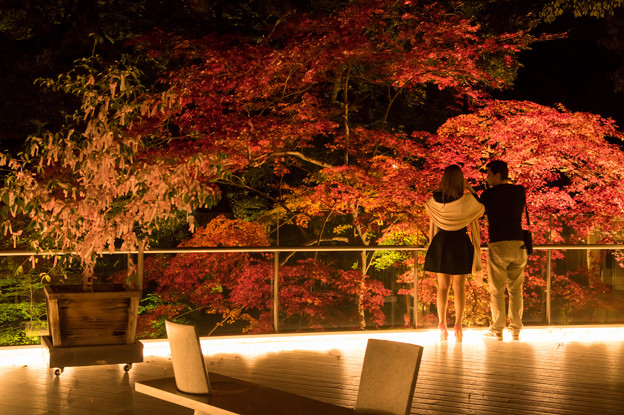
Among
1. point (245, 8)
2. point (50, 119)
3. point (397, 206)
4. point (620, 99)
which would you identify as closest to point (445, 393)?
point (397, 206)

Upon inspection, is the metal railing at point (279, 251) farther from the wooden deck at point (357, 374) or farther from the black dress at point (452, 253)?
the black dress at point (452, 253)

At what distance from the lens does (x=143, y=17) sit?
42.6 ft

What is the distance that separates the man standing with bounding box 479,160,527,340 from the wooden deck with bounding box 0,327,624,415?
0.30 meters

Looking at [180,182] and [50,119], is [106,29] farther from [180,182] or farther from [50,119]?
[180,182]

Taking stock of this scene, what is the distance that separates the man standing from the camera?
7145mm

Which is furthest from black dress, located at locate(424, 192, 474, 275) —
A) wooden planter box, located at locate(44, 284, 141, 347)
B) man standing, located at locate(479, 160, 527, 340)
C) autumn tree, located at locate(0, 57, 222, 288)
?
wooden planter box, located at locate(44, 284, 141, 347)

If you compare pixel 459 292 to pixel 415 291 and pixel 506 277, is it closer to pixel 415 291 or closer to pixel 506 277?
pixel 506 277

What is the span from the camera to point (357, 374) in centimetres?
610

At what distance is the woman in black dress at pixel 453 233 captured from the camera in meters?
6.96

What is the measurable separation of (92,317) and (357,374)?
7.23ft

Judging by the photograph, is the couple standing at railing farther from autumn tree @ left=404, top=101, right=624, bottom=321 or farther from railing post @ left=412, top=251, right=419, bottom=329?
autumn tree @ left=404, top=101, right=624, bottom=321

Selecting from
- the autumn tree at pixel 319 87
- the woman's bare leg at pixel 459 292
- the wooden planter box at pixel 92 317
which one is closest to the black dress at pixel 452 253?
the woman's bare leg at pixel 459 292

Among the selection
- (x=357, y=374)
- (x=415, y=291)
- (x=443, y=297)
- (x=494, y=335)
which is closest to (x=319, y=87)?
(x=415, y=291)

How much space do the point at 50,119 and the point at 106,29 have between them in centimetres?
297
